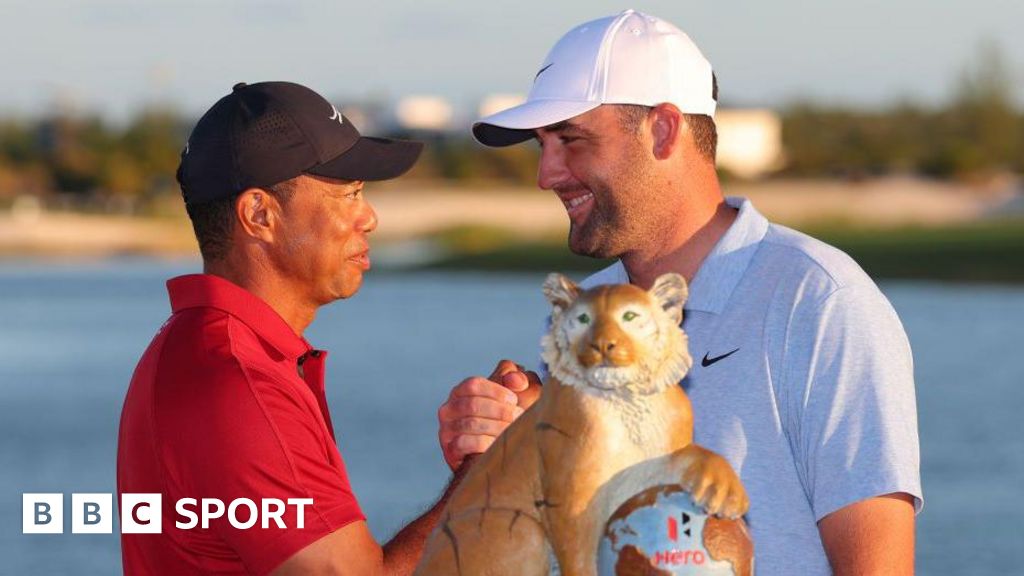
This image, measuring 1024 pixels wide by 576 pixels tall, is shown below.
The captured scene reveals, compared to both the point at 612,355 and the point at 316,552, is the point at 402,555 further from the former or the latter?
the point at 612,355

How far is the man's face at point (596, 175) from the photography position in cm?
362

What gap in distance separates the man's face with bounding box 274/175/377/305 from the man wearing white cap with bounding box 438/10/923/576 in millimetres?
641

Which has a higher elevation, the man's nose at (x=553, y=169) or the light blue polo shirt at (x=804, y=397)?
the man's nose at (x=553, y=169)

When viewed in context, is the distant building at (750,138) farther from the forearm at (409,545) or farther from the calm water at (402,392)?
the forearm at (409,545)

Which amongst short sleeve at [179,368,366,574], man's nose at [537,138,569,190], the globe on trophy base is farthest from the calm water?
the globe on trophy base

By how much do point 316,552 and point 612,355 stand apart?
4.81 ft

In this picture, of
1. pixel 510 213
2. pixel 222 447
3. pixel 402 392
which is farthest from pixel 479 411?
pixel 510 213

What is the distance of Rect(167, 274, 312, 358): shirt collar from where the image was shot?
3996 mm

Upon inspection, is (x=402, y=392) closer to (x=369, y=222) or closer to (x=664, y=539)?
(x=369, y=222)

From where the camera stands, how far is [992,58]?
405ft

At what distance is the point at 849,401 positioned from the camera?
137 inches

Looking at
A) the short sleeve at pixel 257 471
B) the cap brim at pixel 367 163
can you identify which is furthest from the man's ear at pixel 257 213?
the short sleeve at pixel 257 471

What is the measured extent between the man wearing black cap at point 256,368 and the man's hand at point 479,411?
533 mm

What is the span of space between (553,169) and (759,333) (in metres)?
0.56
